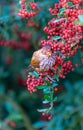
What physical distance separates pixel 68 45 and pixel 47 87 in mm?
162

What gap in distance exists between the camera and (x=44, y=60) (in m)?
1.42

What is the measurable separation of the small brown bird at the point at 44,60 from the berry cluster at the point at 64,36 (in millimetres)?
15

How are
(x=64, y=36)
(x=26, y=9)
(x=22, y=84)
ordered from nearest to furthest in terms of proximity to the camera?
(x=64, y=36)
(x=26, y=9)
(x=22, y=84)

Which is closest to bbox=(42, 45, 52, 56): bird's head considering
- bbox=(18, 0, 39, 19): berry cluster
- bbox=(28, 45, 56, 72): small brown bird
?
bbox=(28, 45, 56, 72): small brown bird

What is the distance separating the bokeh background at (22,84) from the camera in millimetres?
2236

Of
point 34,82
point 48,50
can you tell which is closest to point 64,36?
point 48,50

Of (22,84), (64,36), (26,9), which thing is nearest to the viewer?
(64,36)

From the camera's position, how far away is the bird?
1.41 m

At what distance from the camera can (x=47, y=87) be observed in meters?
1.45

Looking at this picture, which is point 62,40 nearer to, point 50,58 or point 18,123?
point 50,58

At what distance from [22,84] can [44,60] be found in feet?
8.51

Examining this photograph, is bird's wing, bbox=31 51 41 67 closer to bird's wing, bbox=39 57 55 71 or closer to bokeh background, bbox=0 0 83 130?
bird's wing, bbox=39 57 55 71

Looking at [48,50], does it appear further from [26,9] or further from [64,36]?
[26,9]

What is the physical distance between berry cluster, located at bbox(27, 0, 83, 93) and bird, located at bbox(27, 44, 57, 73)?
14 millimetres
